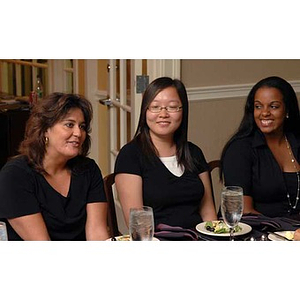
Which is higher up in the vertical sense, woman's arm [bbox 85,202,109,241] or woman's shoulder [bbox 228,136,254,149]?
woman's shoulder [bbox 228,136,254,149]

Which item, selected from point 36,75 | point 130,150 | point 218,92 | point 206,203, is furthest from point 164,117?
point 36,75

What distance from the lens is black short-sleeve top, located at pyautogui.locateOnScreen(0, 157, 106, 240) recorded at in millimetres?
1627

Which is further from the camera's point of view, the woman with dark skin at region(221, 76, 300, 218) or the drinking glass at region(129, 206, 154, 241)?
the woman with dark skin at region(221, 76, 300, 218)

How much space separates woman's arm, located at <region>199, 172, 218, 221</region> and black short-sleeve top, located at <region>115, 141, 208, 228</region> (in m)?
0.06

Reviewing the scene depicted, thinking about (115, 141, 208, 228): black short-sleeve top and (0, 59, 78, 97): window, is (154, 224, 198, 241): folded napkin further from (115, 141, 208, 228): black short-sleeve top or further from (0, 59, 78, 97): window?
(0, 59, 78, 97): window

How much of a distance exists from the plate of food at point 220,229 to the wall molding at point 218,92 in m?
1.36

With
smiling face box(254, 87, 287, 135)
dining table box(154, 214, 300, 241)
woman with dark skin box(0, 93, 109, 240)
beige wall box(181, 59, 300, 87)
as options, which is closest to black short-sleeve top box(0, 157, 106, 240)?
woman with dark skin box(0, 93, 109, 240)

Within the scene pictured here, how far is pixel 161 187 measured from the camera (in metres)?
1.90

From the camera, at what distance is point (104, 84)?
3764mm

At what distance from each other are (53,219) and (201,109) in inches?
57.2

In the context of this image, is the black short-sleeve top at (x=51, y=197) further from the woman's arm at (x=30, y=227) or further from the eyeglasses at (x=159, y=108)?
the eyeglasses at (x=159, y=108)

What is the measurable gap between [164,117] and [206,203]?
0.29 metres
